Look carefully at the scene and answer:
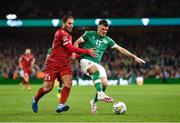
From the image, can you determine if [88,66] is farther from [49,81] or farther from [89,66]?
[49,81]

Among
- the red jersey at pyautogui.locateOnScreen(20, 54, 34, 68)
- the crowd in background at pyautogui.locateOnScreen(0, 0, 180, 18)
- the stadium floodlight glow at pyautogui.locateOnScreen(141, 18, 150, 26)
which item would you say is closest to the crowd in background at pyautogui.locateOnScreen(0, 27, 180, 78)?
the crowd in background at pyautogui.locateOnScreen(0, 0, 180, 18)

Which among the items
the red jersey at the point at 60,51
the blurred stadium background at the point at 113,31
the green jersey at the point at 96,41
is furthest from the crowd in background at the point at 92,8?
the red jersey at the point at 60,51

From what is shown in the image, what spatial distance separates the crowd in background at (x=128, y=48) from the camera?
39531 millimetres

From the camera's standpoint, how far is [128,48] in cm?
4334

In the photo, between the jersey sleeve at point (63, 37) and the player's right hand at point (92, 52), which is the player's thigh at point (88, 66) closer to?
the player's right hand at point (92, 52)

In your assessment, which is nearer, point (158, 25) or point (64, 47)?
point (64, 47)

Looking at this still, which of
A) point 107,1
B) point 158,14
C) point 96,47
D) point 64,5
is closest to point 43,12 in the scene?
point 64,5

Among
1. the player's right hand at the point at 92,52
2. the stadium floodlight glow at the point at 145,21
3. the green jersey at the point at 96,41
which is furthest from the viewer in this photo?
the stadium floodlight glow at the point at 145,21

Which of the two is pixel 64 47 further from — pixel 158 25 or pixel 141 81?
pixel 158 25

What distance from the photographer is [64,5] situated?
142 ft

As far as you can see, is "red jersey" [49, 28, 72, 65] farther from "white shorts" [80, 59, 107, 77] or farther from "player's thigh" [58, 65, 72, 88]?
"white shorts" [80, 59, 107, 77]

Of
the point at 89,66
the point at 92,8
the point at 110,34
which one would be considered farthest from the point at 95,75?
the point at 110,34

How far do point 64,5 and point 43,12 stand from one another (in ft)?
5.40

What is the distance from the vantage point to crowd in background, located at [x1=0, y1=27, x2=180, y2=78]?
130 ft
